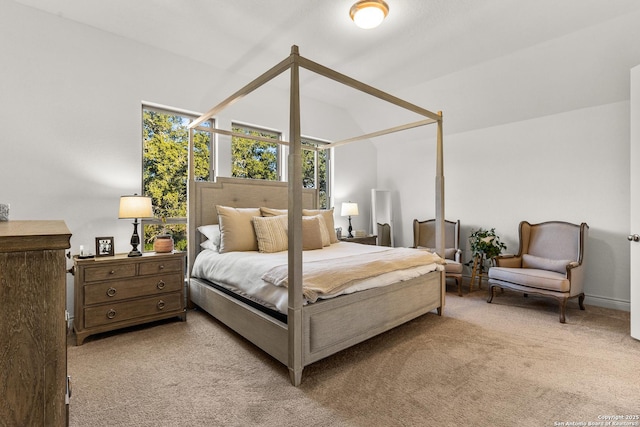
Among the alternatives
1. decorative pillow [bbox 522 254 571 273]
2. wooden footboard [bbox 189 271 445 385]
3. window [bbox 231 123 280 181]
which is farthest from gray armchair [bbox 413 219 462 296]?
window [bbox 231 123 280 181]

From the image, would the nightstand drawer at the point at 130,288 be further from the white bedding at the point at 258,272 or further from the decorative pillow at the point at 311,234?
the decorative pillow at the point at 311,234

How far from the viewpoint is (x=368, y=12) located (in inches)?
100

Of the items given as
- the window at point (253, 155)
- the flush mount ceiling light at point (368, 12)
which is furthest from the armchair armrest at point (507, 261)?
the window at point (253, 155)

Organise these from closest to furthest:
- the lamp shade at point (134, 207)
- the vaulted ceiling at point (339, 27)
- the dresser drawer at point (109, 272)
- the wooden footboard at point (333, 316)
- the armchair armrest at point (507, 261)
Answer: the wooden footboard at point (333, 316), the dresser drawer at point (109, 272), the vaulted ceiling at point (339, 27), the lamp shade at point (134, 207), the armchair armrest at point (507, 261)

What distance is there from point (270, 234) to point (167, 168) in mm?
1538

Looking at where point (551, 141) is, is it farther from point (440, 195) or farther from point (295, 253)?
point (295, 253)

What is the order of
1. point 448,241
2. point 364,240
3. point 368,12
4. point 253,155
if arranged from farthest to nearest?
point 364,240 → point 448,241 → point 253,155 → point 368,12

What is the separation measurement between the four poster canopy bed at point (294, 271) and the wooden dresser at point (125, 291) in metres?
0.29

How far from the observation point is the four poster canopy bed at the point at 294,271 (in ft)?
6.57

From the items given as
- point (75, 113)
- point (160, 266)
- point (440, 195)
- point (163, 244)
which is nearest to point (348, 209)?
point (440, 195)

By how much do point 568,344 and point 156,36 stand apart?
15.5 ft

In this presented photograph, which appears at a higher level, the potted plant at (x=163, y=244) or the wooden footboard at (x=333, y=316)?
the potted plant at (x=163, y=244)

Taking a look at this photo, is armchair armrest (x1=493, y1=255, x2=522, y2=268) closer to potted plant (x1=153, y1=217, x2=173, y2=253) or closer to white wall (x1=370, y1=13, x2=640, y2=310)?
white wall (x1=370, y1=13, x2=640, y2=310)

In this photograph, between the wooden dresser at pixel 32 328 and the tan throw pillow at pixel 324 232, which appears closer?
the wooden dresser at pixel 32 328
